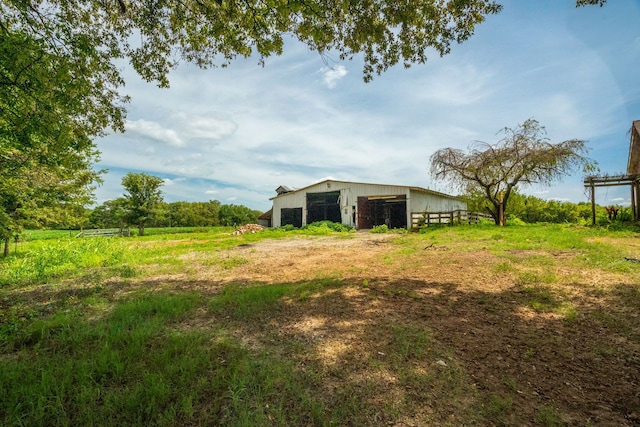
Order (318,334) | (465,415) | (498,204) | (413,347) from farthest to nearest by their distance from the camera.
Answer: (498,204) → (318,334) → (413,347) → (465,415)

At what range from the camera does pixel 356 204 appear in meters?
25.6

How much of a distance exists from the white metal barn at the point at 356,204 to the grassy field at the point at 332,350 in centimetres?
1791

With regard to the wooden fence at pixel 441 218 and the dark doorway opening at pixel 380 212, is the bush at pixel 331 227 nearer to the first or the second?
the dark doorway opening at pixel 380 212

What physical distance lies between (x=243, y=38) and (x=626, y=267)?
1010 centimetres

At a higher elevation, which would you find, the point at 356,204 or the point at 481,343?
the point at 356,204

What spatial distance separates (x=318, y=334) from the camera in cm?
Answer: 384

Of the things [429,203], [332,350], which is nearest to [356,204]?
[429,203]

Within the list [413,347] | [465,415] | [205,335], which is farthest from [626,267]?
[205,335]

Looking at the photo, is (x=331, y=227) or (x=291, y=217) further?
(x=291, y=217)

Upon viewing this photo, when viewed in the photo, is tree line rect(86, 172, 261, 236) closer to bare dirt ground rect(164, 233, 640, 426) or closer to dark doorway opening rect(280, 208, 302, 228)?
dark doorway opening rect(280, 208, 302, 228)

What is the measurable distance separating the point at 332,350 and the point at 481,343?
1.85m

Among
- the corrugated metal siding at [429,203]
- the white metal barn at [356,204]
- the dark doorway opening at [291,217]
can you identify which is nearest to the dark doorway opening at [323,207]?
the white metal barn at [356,204]

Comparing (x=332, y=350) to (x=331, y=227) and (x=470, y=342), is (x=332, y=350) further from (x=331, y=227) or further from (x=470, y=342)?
(x=331, y=227)

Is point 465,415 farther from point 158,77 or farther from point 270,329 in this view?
point 158,77
